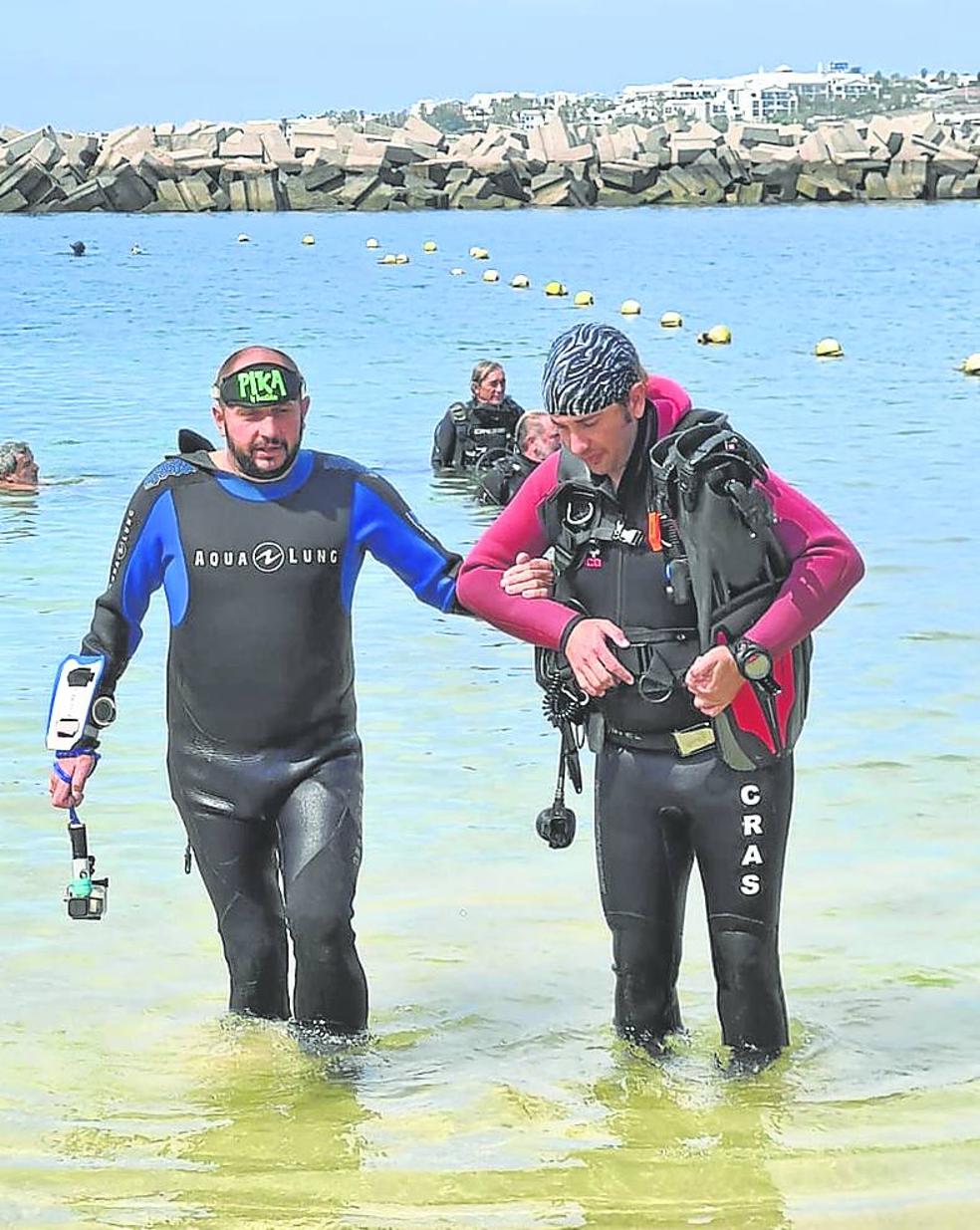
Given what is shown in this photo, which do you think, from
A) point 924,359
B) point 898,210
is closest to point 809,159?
point 898,210

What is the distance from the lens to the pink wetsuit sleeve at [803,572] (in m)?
4.45

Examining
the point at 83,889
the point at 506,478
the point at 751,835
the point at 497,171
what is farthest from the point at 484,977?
the point at 497,171

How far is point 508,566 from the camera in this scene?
479 centimetres

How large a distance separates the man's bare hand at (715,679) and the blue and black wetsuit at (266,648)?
83 cm

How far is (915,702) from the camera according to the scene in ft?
31.6

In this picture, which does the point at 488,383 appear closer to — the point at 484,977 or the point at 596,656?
the point at 484,977

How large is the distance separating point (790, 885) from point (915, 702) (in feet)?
8.72

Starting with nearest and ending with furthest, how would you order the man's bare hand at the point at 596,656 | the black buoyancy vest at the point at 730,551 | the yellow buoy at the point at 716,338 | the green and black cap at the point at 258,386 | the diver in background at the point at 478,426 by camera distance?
the black buoyancy vest at the point at 730,551 → the man's bare hand at the point at 596,656 → the green and black cap at the point at 258,386 → the diver in background at the point at 478,426 → the yellow buoy at the point at 716,338

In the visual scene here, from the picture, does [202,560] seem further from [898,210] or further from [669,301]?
[898,210]

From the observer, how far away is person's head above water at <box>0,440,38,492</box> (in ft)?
52.8

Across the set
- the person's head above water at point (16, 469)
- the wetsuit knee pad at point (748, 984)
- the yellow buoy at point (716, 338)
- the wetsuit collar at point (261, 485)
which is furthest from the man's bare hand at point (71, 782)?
the yellow buoy at point (716, 338)

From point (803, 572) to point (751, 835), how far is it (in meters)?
0.59

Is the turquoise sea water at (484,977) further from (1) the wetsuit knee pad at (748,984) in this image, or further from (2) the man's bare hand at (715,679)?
(2) the man's bare hand at (715,679)

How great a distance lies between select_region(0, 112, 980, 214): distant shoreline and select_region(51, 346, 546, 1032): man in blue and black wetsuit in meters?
77.1
